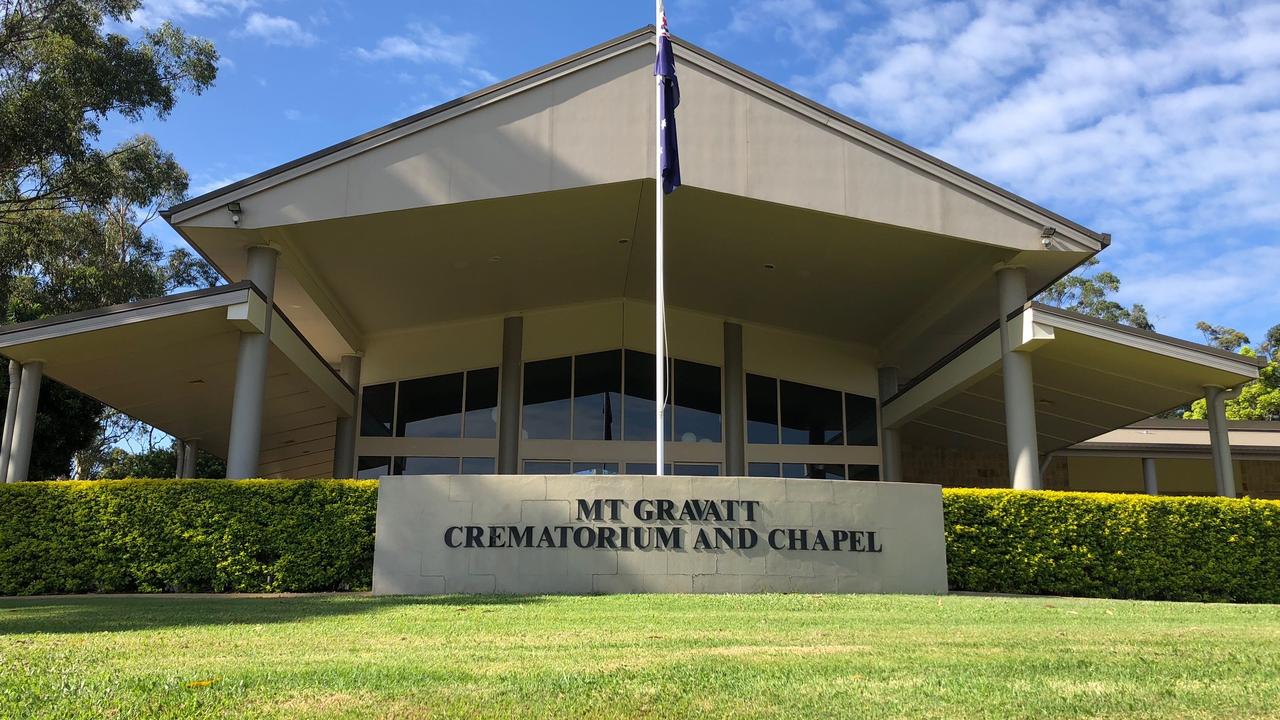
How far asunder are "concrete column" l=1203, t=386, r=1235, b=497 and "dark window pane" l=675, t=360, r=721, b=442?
1016 centimetres

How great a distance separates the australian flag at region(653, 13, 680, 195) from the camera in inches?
526

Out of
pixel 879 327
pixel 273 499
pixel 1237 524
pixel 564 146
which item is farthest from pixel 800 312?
pixel 273 499

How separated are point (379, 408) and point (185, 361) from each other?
6.04m

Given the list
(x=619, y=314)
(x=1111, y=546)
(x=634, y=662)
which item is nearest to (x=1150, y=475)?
(x=1111, y=546)

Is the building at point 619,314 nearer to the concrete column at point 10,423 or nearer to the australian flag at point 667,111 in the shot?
the concrete column at point 10,423

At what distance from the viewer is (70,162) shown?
23.5 metres

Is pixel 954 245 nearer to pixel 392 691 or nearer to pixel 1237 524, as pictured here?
pixel 1237 524

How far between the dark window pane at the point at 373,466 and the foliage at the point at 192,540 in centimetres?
925

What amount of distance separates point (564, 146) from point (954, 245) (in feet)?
22.4

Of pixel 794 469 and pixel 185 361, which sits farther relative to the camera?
pixel 794 469

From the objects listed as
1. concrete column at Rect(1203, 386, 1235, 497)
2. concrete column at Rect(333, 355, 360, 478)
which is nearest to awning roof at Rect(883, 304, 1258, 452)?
concrete column at Rect(1203, 386, 1235, 497)

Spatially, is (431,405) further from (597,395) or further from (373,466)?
(597,395)

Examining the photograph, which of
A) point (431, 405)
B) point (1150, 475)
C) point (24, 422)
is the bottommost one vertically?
point (24, 422)

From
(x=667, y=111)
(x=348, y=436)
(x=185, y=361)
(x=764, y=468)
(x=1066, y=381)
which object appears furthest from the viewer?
(x=764, y=468)
